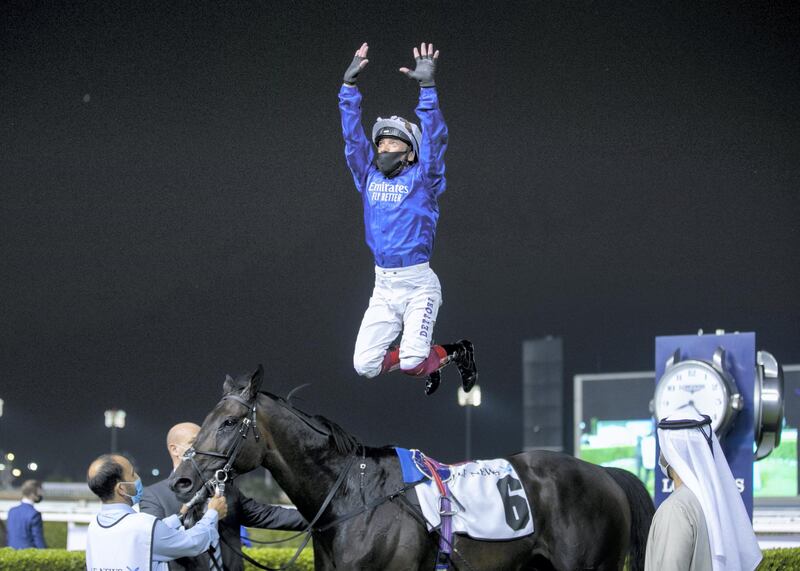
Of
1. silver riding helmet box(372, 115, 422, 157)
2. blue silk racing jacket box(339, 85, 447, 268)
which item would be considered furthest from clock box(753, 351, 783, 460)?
silver riding helmet box(372, 115, 422, 157)

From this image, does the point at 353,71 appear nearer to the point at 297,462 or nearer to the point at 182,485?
the point at 297,462

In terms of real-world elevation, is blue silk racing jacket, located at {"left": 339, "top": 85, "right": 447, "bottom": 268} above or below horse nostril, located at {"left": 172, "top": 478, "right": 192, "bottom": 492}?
above

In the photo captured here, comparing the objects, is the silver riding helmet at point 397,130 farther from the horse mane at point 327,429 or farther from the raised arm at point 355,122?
the horse mane at point 327,429

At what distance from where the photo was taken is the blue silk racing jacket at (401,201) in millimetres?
4664

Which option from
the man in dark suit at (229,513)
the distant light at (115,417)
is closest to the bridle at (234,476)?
the man in dark suit at (229,513)

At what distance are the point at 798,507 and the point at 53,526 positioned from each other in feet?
27.9

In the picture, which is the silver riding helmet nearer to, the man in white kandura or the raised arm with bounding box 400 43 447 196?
the raised arm with bounding box 400 43 447 196

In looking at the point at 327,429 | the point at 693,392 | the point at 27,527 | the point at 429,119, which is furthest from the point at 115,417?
the point at 429,119

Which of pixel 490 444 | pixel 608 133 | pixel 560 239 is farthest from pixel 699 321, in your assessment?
pixel 490 444

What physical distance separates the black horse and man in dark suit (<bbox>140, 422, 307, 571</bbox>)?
0.73 ft

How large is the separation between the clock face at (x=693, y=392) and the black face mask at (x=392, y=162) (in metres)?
2.24

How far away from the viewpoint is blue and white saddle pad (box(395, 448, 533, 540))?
445 cm

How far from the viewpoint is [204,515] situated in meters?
4.01

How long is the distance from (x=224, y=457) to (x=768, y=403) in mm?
3417
